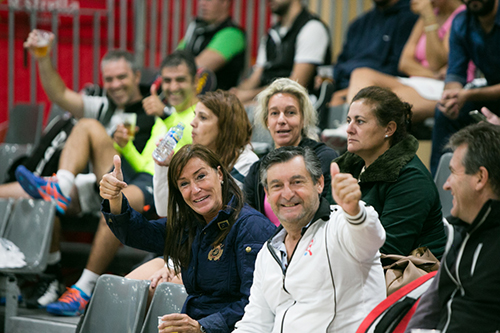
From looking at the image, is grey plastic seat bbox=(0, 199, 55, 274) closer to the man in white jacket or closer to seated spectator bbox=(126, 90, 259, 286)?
seated spectator bbox=(126, 90, 259, 286)

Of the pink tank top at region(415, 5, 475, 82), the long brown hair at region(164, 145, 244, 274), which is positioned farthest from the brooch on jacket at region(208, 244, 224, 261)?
the pink tank top at region(415, 5, 475, 82)

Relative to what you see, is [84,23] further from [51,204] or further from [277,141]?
[277,141]

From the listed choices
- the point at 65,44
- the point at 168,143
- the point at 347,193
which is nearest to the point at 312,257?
the point at 347,193

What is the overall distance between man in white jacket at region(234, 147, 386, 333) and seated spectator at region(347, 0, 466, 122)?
167cm

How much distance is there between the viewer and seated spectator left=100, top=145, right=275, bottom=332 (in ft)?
6.73

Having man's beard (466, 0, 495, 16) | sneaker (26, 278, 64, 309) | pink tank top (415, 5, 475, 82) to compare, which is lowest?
sneaker (26, 278, 64, 309)

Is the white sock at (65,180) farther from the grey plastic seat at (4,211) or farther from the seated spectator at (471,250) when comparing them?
the seated spectator at (471,250)

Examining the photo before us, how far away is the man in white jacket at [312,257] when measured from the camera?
5.19 feet

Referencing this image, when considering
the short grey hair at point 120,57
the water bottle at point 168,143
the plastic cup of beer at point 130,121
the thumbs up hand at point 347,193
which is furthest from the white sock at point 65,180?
the thumbs up hand at point 347,193

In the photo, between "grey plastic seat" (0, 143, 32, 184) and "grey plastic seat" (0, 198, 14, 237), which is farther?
"grey plastic seat" (0, 143, 32, 184)

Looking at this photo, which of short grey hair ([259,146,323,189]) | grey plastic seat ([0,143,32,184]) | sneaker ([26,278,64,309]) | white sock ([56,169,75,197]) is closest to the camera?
short grey hair ([259,146,323,189])

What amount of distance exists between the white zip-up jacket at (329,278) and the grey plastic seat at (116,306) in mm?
635

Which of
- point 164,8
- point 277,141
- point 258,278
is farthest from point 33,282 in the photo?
point 164,8

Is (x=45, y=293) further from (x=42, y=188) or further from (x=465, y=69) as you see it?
(x=465, y=69)
